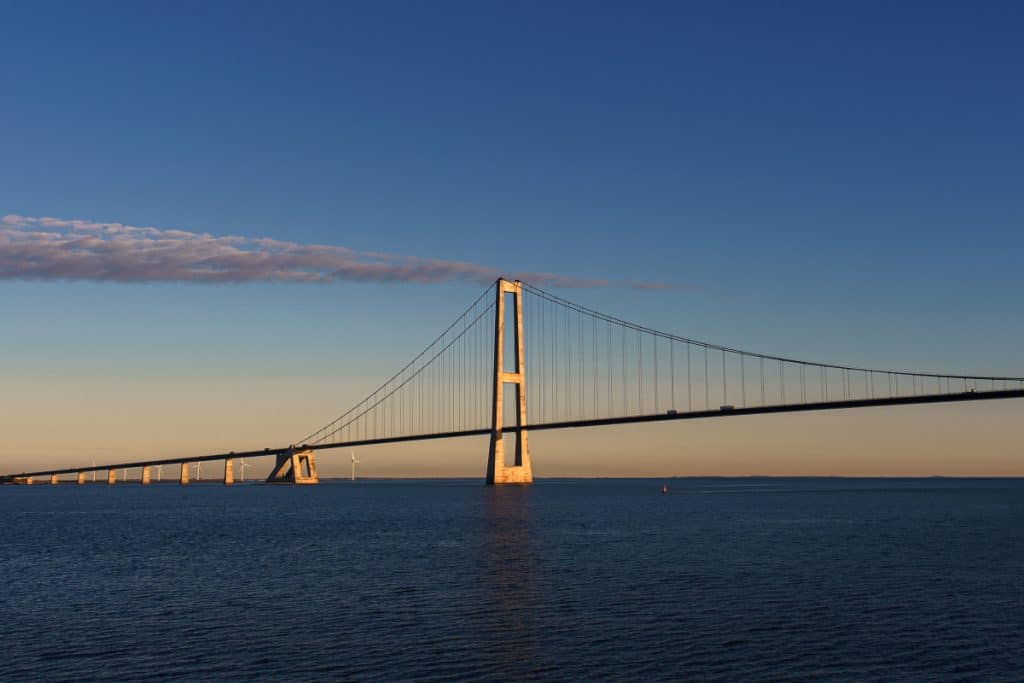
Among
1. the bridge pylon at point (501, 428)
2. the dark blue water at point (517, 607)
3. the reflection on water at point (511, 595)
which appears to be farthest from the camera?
the bridge pylon at point (501, 428)

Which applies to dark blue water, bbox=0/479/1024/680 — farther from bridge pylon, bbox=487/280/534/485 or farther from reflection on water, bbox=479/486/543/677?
bridge pylon, bbox=487/280/534/485

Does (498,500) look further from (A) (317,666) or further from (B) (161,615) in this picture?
(A) (317,666)

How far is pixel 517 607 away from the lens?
1282 inches

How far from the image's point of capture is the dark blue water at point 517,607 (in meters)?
24.1

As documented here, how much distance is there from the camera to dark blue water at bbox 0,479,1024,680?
24125 millimetres

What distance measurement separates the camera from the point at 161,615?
103 ft

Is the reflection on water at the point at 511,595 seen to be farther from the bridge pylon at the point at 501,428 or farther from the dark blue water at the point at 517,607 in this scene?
the bridge pylon at the point at 501,428

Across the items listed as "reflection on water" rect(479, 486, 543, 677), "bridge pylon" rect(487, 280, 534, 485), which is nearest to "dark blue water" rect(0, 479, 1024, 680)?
"reflection on water" rect(479, 486, 543, 677)

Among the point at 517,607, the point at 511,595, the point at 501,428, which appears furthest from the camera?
the point at 501,428

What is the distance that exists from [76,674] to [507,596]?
15.4 m

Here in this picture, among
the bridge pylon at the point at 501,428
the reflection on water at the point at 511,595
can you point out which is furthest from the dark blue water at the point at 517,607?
the bridge pylon at the point at 501,428

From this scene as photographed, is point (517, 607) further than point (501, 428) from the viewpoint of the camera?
No

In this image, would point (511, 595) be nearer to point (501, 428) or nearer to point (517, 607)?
point (517, 607)

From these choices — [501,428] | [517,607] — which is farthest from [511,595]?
[501,428]
